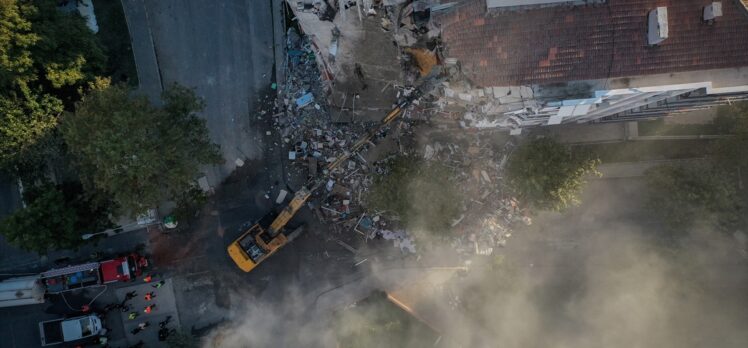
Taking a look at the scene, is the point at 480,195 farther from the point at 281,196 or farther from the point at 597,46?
the point at 281,196

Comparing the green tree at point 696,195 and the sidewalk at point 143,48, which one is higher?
the sidewalk at point 143,48

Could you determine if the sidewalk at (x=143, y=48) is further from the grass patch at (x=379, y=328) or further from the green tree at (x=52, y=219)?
the grass patch at (x=379, y=328)

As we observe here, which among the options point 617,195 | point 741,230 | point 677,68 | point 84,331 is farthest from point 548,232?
point 84,331

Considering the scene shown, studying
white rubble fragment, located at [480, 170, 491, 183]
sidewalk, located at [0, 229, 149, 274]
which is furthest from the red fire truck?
white rubble fragment, located at [480, 170, 491, 183]

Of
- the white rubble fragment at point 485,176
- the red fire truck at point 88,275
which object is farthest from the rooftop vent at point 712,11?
the red fire truck at point 88,275

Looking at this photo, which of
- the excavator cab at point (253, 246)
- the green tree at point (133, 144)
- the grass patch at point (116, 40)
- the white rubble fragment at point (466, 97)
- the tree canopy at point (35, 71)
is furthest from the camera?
the grass patch at point (116, 40)

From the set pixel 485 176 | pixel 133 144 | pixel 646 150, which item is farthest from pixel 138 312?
pixel 646 150

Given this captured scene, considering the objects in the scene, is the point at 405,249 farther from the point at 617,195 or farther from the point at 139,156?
the point at 139,156
